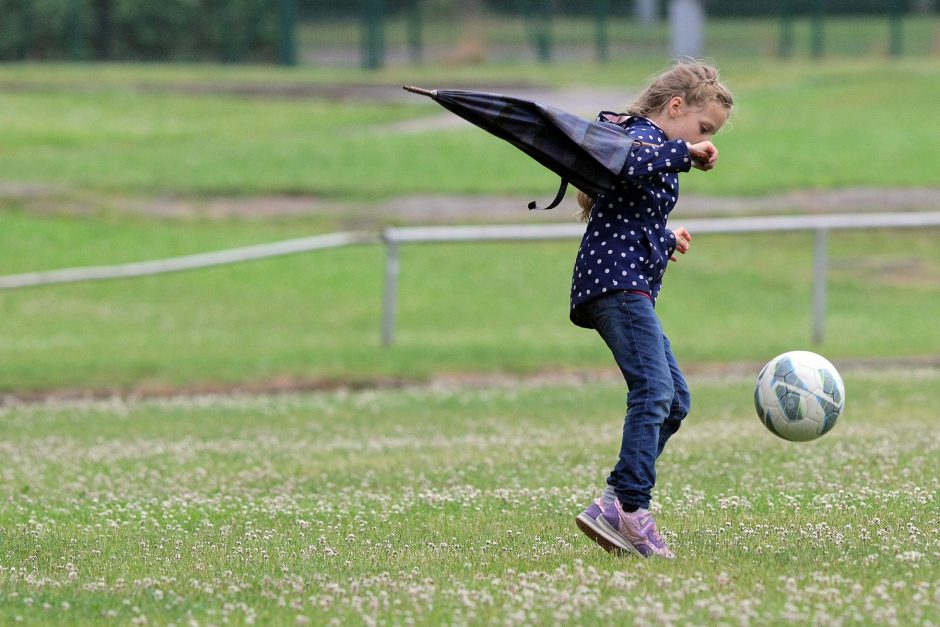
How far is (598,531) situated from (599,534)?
0.05ft

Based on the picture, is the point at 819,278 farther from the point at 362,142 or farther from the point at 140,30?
the point at 140,30

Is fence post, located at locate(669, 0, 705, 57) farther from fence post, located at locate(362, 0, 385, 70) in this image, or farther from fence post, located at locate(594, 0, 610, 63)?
fence post, located at locate(362, 0, 385, 70)

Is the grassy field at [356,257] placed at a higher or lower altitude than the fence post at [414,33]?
lower

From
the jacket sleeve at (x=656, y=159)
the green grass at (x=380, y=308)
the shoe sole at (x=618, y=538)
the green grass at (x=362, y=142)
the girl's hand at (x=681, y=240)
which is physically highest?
the jacket sleeve at (x=656, y=159)

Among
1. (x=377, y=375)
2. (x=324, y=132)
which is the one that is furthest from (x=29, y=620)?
(x=324, y=132)

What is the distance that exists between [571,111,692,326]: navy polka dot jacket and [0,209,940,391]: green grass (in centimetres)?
936

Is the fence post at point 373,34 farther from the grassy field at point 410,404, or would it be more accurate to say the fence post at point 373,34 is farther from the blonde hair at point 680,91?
the blonde hair at point 680,91

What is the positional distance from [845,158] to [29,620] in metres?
24.9

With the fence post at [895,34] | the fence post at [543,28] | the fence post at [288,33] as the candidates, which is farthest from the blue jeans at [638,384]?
the fence post at [895,34]

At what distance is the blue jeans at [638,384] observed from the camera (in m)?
6.40

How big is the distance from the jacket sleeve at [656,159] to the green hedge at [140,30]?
44.6 m

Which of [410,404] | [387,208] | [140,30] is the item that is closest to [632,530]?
[410,404]

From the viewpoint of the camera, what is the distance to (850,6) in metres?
50.5

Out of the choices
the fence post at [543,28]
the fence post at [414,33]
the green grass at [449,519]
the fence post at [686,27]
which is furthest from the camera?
the fence post at [543,28]
